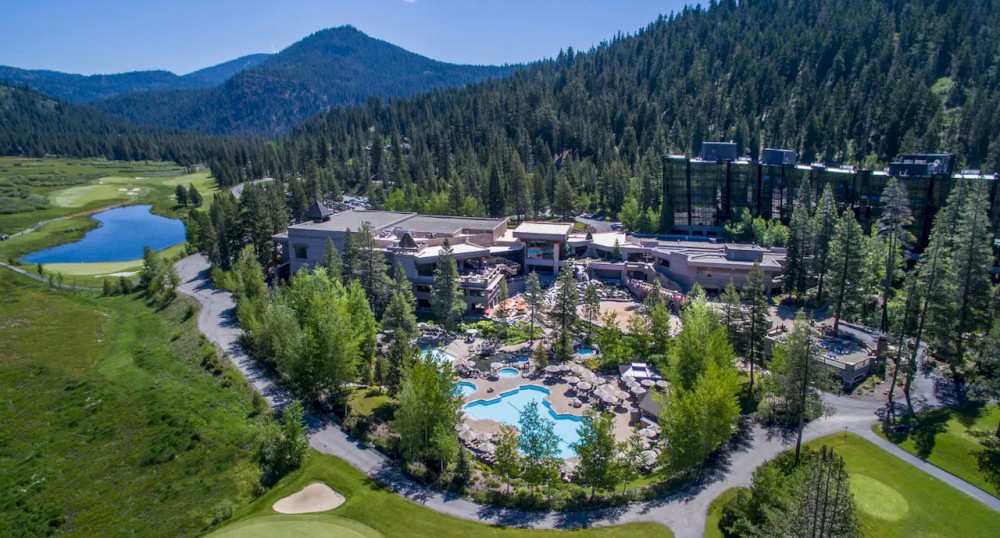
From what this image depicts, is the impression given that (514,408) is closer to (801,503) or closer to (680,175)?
(801,503)

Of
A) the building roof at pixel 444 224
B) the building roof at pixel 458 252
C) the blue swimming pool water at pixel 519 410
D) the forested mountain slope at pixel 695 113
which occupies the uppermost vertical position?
the forested mountain slope at pixel 695 113

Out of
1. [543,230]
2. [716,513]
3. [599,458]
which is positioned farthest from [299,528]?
[543,230]

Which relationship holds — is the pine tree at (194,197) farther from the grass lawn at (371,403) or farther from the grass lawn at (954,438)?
the grass lawn at (954,438)

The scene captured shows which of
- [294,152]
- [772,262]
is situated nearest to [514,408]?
[772,262]

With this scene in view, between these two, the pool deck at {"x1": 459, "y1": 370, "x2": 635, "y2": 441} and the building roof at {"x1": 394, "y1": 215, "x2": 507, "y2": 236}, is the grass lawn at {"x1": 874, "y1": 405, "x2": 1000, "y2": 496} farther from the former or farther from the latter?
the building roof at {"x1": 394, "y1": 215, "x2": 507, "y2": 236}

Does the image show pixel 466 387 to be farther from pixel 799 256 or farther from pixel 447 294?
pixel 799 256

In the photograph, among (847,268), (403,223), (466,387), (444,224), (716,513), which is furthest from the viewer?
(403,223)

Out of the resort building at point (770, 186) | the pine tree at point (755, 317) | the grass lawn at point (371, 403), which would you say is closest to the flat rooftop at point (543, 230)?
the resort building at point (770, 186)
